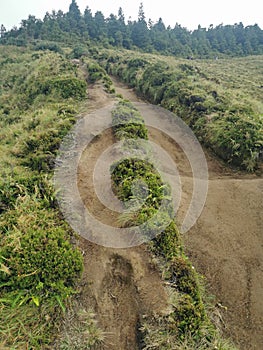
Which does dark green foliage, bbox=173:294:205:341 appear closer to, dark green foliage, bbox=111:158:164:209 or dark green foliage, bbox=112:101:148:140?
dark green foliage, bbox=111:158:164:209

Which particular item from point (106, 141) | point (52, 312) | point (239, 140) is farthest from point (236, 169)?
point (52, 312)

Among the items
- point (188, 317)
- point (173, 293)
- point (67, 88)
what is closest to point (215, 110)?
point (67, 88)

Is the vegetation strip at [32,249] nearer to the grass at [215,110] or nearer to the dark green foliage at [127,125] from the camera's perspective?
the dark green foliage at [127,125]

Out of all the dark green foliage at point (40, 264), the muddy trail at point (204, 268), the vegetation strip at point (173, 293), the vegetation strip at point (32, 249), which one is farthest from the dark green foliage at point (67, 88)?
the dark green foliage at point (40, 264)

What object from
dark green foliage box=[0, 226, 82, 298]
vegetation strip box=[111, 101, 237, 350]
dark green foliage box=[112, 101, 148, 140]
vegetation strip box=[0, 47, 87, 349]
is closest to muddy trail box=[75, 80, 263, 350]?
vegetation strip box=[111, 101, 237, 350]

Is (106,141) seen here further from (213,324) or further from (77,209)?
(213,324)

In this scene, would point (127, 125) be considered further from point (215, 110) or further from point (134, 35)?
point (134, 35)
